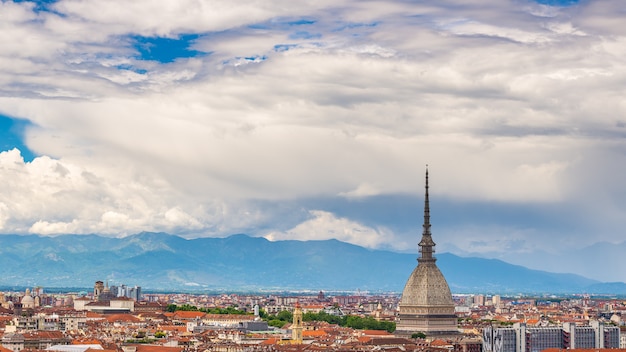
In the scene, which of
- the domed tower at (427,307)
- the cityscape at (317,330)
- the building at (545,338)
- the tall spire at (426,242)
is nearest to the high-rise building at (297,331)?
the cityscape at (317,330)

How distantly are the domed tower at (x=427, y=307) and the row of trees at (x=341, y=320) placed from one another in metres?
7.77

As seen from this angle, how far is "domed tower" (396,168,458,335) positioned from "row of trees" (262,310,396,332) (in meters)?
7.77

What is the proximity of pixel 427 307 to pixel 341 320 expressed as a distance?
28.3 m

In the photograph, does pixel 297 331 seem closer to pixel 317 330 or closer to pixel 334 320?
pixel 317 330

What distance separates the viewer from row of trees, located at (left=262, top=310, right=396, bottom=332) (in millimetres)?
128000

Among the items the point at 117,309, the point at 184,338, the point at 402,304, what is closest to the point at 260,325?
the point at 402,304

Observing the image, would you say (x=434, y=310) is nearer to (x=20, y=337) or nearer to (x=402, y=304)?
(x=402, y=304)

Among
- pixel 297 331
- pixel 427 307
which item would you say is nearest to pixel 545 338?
pixel 297 331

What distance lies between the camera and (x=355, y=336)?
10438 centimetres

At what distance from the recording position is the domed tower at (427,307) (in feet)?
381

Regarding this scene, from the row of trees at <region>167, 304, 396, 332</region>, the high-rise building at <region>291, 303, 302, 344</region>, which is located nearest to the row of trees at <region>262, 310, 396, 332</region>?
the row of trees at <region>167, 304, 396, 332</region>

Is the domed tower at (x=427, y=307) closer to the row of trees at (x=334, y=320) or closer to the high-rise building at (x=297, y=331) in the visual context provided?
the row of trees at (x=334, y=320)

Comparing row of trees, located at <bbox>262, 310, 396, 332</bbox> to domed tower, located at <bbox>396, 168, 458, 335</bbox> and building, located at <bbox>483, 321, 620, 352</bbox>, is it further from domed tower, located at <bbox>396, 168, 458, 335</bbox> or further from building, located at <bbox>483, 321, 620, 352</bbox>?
building, located at <bbox>483, 321, 620, 352</bbox>

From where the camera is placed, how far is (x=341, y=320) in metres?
144
